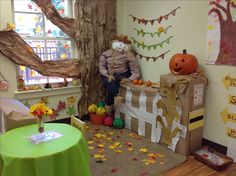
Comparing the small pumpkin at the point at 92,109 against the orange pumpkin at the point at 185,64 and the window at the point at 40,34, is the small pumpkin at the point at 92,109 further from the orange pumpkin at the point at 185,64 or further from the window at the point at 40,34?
the orange pumpkin at the point at 185,64

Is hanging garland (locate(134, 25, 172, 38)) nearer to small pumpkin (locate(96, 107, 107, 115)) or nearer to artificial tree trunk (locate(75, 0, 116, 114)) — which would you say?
artificial tree trunk (locate(75, 0, 116, 114))

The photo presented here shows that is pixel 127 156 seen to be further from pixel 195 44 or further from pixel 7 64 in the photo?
pixel 7 64

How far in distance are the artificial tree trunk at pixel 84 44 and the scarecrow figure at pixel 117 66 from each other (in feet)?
0.77

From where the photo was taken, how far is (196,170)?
2.24 meters

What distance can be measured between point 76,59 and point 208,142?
2203 mm

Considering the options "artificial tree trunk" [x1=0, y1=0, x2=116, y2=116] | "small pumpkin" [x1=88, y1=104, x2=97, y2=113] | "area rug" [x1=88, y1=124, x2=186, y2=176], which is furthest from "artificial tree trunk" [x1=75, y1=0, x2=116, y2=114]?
"area rug" [x1=88, y1=124, x2=186, y2=176]

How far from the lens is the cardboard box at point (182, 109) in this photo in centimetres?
240

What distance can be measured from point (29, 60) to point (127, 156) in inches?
72.4

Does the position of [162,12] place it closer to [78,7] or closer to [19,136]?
[78,7]

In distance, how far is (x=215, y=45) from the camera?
8.03ft

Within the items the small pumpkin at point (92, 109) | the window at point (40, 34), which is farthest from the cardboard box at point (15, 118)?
the small pumpkin at point (92, 109)

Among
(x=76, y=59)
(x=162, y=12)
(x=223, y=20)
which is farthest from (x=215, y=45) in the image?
(x=76, y=59)

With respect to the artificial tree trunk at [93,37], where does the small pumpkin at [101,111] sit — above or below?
below

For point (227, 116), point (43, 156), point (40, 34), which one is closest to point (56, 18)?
point (40, 34)
